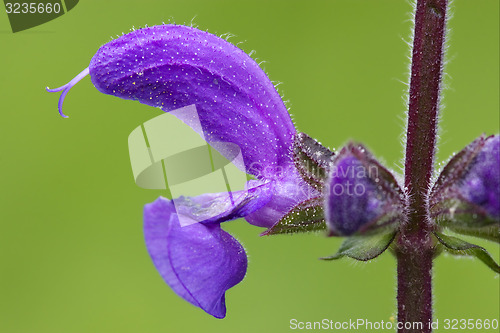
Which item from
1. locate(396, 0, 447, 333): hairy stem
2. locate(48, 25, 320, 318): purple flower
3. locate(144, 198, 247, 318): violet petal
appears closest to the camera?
locate(144, 198, 247, 318): violet petal

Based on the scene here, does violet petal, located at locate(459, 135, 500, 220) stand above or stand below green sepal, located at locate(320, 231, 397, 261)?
above

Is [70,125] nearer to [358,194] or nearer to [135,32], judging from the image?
[135,32]

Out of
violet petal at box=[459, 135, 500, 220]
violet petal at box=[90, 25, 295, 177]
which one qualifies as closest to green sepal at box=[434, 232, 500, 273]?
violet petal at box=[459, 135, 500, 220]

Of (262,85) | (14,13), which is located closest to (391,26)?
(14,13)

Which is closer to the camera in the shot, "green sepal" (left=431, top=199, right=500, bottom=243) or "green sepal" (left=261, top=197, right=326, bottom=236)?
"green sepal" (left=431, top=199, right=500, bottom=243)

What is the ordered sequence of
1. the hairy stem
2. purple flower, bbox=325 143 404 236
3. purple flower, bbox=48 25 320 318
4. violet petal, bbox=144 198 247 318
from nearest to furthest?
purple flower, bbox=325 143 404 236 < violet petal, bbox=144 198 247 318 < the hairy stem < purple flower, bbox=48 25 320 318

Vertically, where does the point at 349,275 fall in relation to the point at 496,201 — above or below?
below

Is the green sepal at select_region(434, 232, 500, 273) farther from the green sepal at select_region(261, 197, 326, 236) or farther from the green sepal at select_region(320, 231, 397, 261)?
the green sepal at select_region(261, 197, 326, 236)
